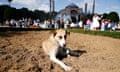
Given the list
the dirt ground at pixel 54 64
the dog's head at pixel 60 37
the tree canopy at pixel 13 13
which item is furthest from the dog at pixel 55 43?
the tree canopy at pixel 13 13

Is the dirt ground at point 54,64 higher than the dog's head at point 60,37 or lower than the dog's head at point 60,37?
lower

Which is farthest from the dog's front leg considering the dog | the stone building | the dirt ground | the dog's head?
the stone building

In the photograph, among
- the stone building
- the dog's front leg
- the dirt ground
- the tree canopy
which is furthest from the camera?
the tree canopy

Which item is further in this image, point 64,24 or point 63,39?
point 64,24

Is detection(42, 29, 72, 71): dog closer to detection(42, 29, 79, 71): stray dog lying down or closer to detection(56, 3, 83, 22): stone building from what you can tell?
detection(42, 29, 79, 71): stray dog lying down

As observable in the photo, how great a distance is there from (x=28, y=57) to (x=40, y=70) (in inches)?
48.2

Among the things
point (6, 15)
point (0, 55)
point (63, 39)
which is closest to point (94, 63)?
point (63, 39)

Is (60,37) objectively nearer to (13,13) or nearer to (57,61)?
(57,61)

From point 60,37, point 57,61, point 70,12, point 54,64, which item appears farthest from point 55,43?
point 70,12

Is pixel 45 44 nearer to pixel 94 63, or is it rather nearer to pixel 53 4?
pixel 94 63

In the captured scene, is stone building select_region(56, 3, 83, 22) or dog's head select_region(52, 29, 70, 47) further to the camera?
stone building select_region(56, 3, 83, 22)

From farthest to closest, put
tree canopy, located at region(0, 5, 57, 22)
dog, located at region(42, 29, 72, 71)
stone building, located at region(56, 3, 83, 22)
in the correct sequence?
1. tree canopy, located at region(0, 5, 57, 22)
2. stone building, located at region(56, 3, 83, 22)
3. dog, located at region(42, 29, 72, 71)

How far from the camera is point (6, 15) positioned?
89312 millimetres

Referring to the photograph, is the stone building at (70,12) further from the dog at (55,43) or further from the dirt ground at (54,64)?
the dog at (55,43)
